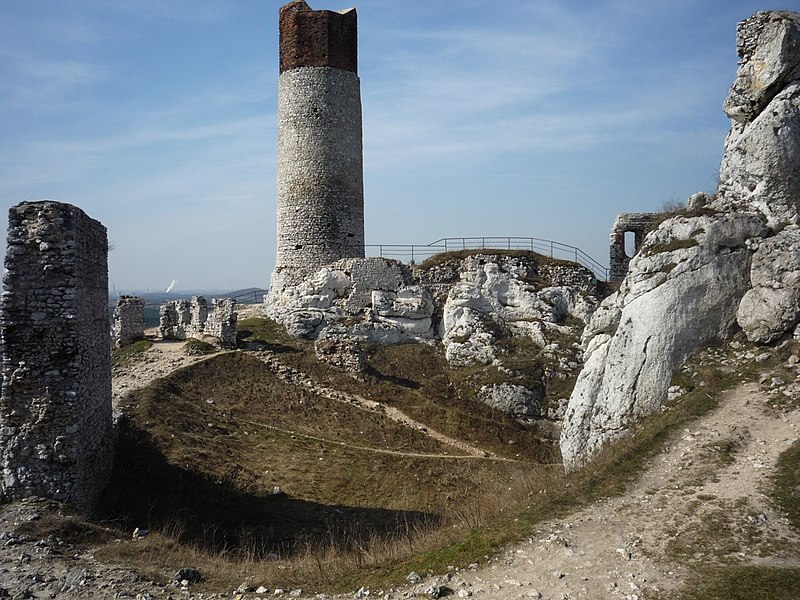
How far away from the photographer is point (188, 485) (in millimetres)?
13797

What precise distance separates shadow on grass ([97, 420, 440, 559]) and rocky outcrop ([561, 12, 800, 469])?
4.41m

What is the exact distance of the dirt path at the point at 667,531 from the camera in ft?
24.8

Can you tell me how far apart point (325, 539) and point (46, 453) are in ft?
16.1

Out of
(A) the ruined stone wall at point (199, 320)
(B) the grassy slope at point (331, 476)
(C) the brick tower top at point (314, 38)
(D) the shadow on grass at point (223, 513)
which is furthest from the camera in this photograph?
(C) the brick tower top at point (314, 38)

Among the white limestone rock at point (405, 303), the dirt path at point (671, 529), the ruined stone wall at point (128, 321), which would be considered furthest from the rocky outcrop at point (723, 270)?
the ruined stone wall at point (128, 321)

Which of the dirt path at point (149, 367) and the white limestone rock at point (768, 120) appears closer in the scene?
the white limestone rock at point (768, 120)

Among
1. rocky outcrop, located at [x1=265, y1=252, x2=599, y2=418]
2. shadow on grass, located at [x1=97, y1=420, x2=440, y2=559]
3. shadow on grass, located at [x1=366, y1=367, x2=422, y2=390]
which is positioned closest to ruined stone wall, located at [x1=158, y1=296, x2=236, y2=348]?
rocky outcrop, located at [x1=265, y1=252, x2=599, y2=418]

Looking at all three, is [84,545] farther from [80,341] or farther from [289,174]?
[289,174]

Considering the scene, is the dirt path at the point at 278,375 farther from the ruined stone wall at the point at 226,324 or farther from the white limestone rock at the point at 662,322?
the white limestone rock at the point at 662,322

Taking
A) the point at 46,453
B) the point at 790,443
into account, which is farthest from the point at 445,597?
the point at 46,453

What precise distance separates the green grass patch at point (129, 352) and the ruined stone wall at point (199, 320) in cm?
170

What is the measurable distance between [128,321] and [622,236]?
20.4 m

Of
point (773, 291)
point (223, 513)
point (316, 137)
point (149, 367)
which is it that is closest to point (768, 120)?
point (773, 291)

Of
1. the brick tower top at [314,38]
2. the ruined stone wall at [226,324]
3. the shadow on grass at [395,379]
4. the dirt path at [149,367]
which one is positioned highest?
the brick tower top at [314,38]
